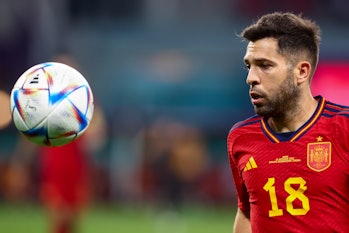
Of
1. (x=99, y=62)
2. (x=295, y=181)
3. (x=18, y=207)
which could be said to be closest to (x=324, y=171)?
(x=295, y=181)

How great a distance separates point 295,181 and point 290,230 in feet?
0.93

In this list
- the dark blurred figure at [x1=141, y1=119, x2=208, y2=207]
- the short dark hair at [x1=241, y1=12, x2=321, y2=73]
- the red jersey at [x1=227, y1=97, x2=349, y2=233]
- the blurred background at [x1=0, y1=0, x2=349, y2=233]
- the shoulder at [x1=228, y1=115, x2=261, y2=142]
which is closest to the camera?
the red jersey at [x1=227, y1=97, x2=349, y2=233]

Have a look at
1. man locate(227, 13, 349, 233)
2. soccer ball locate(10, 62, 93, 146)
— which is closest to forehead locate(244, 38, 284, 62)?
man locate(227, 13, 349, 233)

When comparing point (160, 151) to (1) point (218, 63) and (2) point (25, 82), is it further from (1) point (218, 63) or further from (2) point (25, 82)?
(2) point (25, 82)

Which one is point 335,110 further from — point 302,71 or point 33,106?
point 33,106

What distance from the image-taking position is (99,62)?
2266 cm

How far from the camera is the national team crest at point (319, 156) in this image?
4.77 m

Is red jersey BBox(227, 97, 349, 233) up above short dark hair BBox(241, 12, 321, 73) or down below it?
below

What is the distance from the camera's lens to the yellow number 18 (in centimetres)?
478

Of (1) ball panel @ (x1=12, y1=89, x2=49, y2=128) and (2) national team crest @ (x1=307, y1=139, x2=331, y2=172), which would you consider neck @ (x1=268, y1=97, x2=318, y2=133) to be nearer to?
(2) national team crest @ (x1=307, y1=139, x2=331, y2=172)

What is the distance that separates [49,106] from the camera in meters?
5.25

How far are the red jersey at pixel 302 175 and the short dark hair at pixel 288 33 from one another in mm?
354

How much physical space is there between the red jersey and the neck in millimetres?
40

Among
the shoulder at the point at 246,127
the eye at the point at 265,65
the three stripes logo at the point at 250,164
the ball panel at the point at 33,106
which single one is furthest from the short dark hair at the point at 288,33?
the ball panel at the point at 33,106
